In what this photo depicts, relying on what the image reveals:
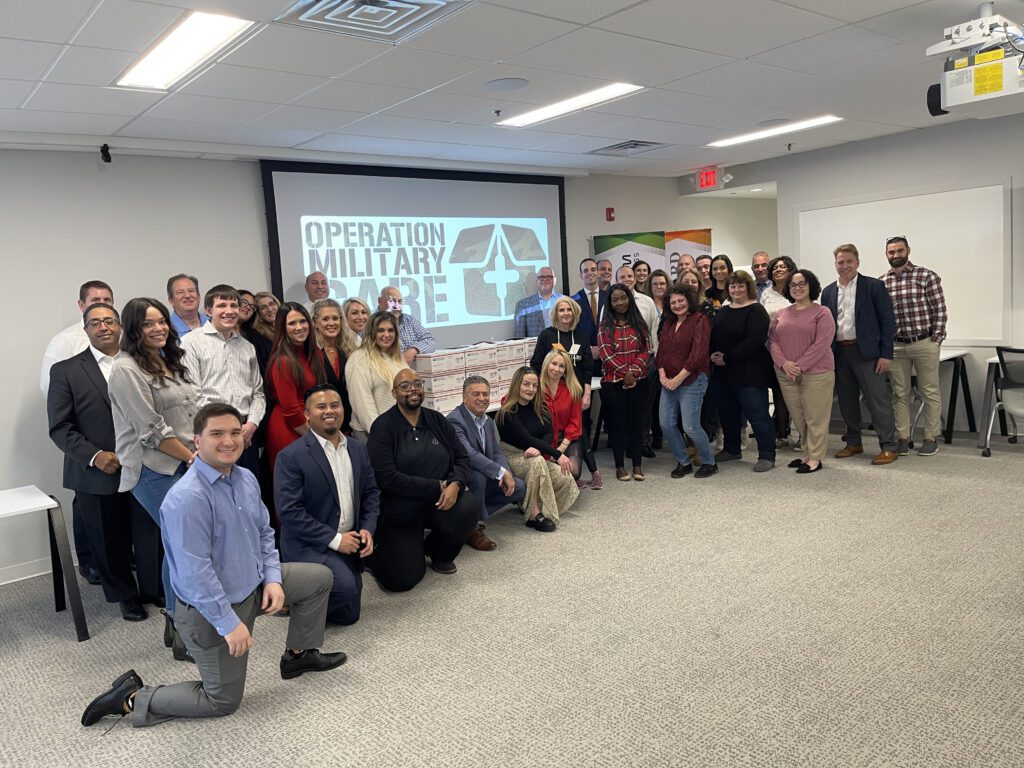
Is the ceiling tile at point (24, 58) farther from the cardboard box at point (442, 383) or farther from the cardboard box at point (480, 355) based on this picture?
the cardboard box at point (480, 355)

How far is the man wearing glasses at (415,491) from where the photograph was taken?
12.4 feet

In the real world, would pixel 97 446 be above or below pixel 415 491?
above

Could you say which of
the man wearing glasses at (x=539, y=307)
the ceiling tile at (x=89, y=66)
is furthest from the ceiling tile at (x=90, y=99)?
the man wearing glasses at (x=539, y=307)

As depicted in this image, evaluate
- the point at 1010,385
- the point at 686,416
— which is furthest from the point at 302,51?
the point at 1010,385

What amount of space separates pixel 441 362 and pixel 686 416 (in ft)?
5.96

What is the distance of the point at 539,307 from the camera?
7.06 meters

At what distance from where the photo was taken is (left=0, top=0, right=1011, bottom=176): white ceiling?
311 cm

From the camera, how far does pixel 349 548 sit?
3357mm

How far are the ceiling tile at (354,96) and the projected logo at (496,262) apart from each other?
97.4 inches

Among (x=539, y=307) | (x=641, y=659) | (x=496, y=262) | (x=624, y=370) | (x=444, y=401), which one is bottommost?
(x=641, y=659)

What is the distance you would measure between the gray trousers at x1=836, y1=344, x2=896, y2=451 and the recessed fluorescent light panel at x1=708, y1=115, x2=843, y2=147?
182 cm

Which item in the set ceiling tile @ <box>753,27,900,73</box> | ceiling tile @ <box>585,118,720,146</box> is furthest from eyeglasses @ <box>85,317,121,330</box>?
ceiling tile @ <box>585,118,720,146</box>

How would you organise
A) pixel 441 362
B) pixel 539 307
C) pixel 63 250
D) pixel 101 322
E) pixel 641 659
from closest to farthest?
1. pixel 641 659
2. pixel 101 322
3. pixel 63 250
4. pixel 441 362
5. pixel 539 307

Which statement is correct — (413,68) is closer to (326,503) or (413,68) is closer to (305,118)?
(305,118)
